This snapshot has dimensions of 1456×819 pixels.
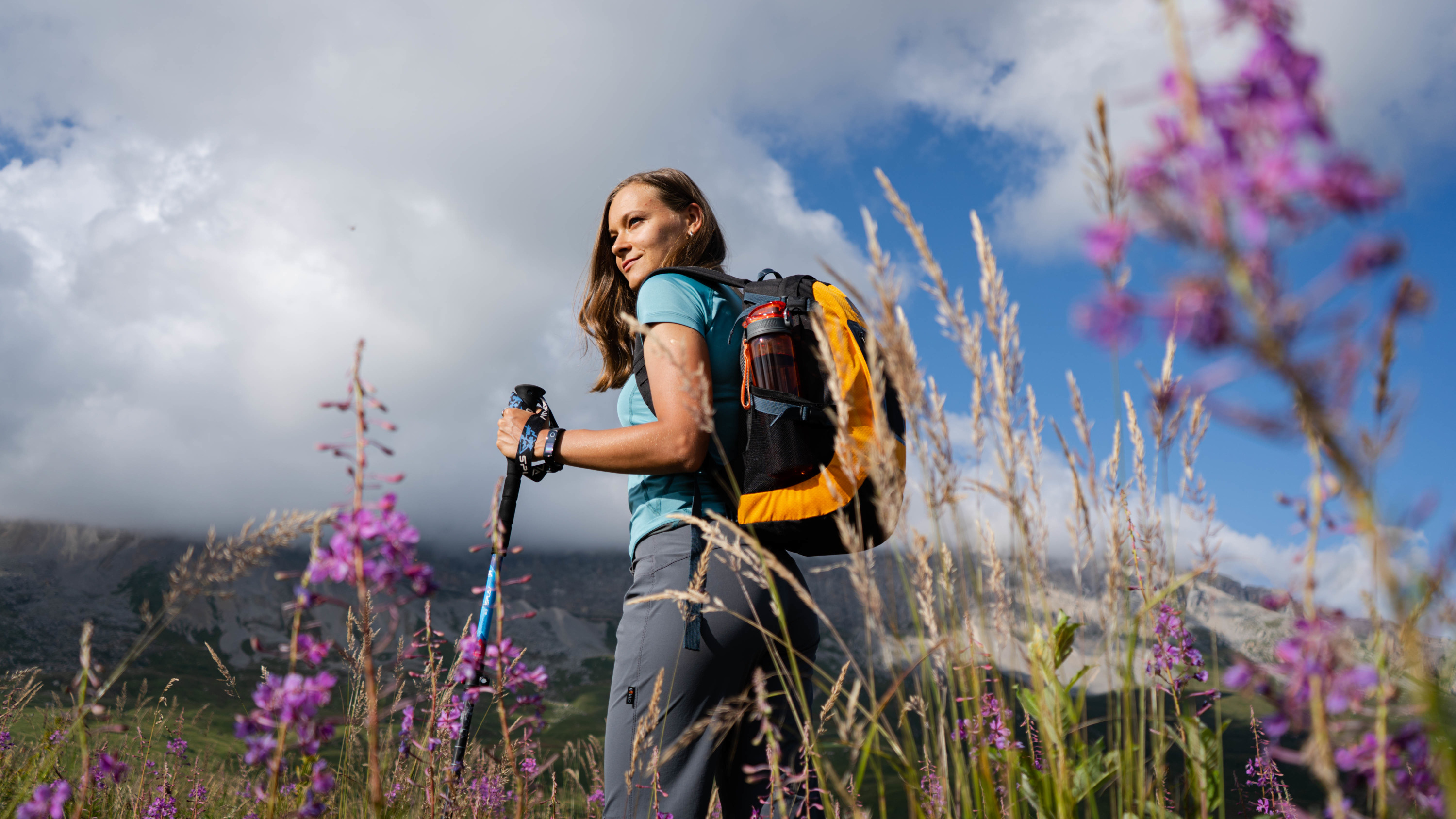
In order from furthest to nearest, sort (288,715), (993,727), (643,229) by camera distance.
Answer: (643,229), (993,727), (288,715)

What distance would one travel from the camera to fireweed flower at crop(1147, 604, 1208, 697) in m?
2.20

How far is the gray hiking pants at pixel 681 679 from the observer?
7.23 feet

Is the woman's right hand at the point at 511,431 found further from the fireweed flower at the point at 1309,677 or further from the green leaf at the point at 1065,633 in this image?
the fireweed flower at the point at 1309,677

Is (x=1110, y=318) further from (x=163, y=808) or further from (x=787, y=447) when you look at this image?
(x=163, y=808)

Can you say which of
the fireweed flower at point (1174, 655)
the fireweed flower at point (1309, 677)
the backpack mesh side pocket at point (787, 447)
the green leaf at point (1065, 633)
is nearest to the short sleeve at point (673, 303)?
the backpack mesh side pocket at point (787, 447)

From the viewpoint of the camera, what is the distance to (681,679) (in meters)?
2.20

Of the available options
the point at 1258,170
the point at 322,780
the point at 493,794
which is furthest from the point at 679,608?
the point at 493,794

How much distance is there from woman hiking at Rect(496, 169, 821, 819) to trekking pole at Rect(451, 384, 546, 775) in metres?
0.14

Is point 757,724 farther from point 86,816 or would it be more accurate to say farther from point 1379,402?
point 86,816

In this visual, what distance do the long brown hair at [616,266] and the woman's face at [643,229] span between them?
27 mm

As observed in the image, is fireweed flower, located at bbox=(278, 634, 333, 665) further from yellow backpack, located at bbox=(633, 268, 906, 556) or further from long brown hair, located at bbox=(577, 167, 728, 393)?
long brown hair, located at bbox=(577, 167, 728, 393)

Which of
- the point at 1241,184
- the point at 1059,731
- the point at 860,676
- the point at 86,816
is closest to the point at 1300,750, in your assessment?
the point at 1241,184

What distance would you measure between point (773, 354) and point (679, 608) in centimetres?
82

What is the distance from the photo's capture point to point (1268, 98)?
591 mm
